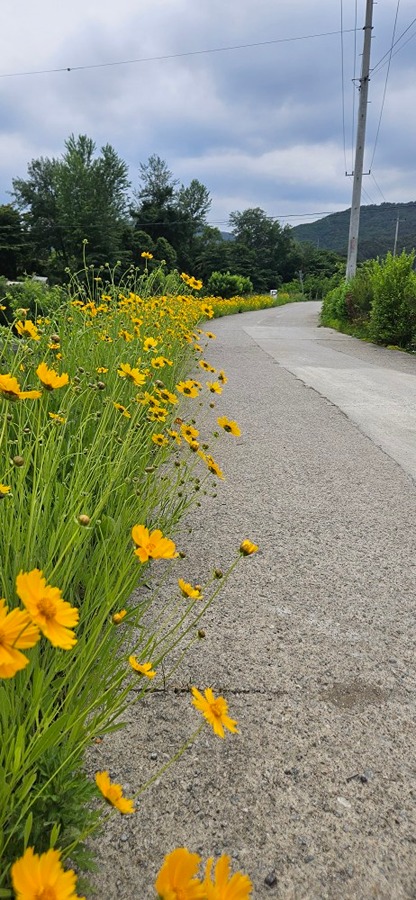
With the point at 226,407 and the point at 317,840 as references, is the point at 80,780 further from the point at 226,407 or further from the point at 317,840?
the point at 226,407

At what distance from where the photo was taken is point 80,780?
1005 millimetres

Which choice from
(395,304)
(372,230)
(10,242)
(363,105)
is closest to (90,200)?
(10,242)

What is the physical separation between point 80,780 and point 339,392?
5046 mm

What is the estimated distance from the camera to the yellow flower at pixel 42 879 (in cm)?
55

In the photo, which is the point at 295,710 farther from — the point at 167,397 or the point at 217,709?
the point at 167,397

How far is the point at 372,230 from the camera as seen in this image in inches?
3396

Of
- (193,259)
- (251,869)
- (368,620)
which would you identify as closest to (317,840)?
(251,869)

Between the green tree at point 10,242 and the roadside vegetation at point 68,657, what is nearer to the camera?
the roadside vegetation at point 68,657

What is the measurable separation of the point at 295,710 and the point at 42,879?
969 mm

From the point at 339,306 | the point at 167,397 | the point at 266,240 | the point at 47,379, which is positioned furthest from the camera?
the point at 266,240

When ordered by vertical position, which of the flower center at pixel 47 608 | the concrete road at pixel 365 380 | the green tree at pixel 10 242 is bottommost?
the concrete road at pixel 365 380

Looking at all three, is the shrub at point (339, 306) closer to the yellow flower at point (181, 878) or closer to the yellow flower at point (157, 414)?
the yellow flower at point (157, 414)

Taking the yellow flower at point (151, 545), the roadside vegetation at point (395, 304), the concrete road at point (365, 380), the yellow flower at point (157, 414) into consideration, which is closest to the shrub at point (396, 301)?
the roadside vegetation at point (395, 304)

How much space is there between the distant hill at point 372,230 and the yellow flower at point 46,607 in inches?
2045
